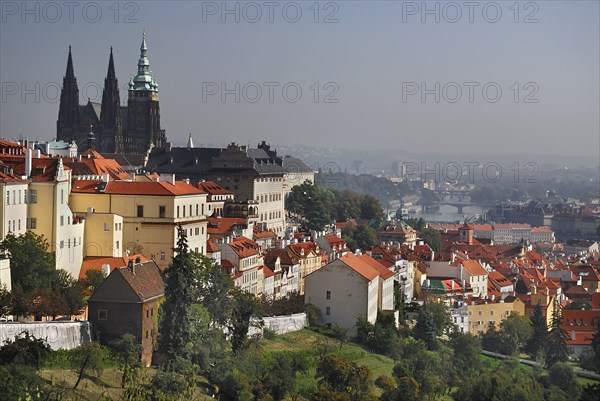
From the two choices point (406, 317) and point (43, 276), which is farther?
point (406, 317)

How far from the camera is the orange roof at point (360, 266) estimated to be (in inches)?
2495

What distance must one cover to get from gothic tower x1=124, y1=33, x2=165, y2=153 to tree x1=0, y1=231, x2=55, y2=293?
257 ft

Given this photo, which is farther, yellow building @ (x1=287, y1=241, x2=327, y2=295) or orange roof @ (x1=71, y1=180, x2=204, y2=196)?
yellow building @ (x1=287, y1=241, x2=327, y2=295)

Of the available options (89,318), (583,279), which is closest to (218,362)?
(89,318)

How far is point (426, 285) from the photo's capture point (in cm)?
8050

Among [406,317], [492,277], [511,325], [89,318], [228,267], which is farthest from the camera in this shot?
[492,277]

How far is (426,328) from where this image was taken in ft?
220

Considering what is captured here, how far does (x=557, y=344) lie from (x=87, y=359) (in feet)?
127

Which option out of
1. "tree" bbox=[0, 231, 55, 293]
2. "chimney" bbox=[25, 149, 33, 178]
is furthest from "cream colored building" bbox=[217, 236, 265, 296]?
"tree" bbox=[0, 231, 55, 293]

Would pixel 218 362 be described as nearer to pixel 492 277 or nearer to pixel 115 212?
pixel 115 212

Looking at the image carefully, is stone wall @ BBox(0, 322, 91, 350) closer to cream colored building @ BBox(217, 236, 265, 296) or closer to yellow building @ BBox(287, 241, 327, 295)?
cream colored building @ BBox(217, 236, 265, 296)

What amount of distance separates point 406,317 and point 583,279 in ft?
136

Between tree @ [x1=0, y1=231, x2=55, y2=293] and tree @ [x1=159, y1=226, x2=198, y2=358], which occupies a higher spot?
tree @ [x1=0, y1=231, x2=55, y2=293]

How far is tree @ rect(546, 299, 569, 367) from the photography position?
73.0 metres
